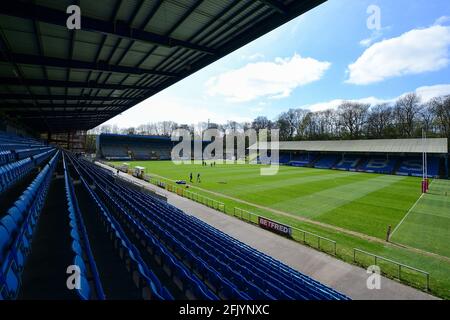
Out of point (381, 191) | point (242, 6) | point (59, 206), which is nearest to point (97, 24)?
point (242, 6)

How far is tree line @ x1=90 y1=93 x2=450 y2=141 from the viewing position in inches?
2281

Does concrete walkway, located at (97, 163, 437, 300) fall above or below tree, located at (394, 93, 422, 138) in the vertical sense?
below

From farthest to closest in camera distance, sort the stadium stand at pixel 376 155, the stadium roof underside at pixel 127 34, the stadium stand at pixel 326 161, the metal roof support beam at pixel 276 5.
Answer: the stadium stand at pixel 326 161 → the stadium stand at pixel 376 155 → the stadium roof underside at pixel 127 34 → the metal roof support beam at pixel 276 5

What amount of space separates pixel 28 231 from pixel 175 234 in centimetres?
451

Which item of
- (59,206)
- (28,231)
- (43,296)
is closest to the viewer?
(43,296)

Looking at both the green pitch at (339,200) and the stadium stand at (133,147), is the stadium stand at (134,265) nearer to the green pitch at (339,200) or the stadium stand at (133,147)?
the green pitch at (339,200)

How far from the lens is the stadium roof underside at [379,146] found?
40987 millimetres

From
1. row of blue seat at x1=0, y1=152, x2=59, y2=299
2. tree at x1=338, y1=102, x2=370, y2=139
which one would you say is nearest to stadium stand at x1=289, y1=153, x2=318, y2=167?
tree at x1=338, y1=102, x2=370, y2=139

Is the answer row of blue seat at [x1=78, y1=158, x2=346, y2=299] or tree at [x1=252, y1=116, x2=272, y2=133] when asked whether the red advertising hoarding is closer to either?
row of blue seat at [x1=78, y1=158, x2=346, y2=299]

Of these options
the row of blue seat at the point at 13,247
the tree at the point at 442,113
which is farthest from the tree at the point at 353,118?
the row of blue seat at the point at 13,247

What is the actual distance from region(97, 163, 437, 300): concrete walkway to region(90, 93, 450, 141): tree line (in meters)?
63.1

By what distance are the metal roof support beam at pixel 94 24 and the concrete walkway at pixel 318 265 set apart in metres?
9.96

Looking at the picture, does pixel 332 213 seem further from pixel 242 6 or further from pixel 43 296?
pixel 43 296

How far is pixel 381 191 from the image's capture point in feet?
89.0
